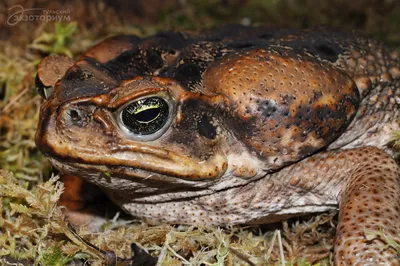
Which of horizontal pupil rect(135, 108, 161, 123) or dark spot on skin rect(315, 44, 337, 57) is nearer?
horizontal pupil rect(135, 108, 161, 123)

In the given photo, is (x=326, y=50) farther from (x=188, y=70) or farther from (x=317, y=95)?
(x=188, y=70)

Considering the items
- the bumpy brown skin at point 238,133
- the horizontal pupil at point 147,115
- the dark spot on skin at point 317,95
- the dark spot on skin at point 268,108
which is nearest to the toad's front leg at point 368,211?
the bumpy brown skin at point 238,133

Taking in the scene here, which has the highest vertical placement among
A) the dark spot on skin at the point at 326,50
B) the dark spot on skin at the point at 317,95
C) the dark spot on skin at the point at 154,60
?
the dark spot on skin at the point at 326,50

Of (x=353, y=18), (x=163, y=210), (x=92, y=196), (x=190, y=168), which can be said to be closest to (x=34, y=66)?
(x=92, y=196)

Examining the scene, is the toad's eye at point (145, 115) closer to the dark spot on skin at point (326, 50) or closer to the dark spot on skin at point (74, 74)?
the dark spot on skin at point (74, 74)

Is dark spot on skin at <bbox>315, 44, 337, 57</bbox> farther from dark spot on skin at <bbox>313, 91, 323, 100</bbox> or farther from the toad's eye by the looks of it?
the toad's eye

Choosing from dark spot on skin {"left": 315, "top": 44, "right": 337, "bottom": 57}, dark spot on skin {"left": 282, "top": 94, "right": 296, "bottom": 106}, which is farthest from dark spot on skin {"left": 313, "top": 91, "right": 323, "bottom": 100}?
dark spot on skin {"left": 315, "top": 44, "right": 337, "bottom": 57}


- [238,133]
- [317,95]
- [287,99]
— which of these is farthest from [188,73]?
[317,95]

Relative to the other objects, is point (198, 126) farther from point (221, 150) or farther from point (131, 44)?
point (131, 44)
